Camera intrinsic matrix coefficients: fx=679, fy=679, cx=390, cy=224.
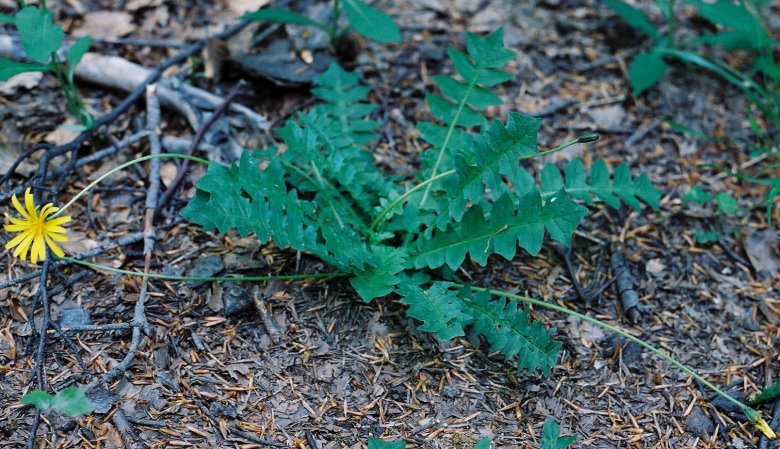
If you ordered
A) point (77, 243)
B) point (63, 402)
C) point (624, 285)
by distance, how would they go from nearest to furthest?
point (63, 402), point (77, 243), point (624, 285)

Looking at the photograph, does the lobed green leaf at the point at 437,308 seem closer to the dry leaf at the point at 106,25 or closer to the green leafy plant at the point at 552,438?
the green leafy plant at the point at 552,438

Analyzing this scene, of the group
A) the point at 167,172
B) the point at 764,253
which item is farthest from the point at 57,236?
the point at 764,253

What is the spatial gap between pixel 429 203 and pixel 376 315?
494 millimetres

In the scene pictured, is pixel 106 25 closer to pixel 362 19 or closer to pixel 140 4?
pixel 140 4

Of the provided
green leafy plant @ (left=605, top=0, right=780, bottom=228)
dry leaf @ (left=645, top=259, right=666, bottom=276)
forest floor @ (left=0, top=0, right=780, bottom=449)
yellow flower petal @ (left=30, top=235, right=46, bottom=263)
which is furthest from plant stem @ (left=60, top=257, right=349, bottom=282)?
green leafy plant @ (left=605, top=0, right=780, bottom=228)

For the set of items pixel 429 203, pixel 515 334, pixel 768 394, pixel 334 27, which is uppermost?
pixel 334 27

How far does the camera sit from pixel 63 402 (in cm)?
191

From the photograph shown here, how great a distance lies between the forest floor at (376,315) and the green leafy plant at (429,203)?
198 millimetres

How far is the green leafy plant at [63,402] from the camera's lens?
1.90 m

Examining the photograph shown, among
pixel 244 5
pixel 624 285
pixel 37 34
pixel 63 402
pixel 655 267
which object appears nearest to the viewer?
pixel 63 402

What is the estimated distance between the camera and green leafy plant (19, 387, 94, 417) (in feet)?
6.24

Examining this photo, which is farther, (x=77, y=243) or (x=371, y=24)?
(x=371, y=24)

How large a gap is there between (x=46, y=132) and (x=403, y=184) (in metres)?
1.58

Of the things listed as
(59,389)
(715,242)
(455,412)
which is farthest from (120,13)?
(715,242)
